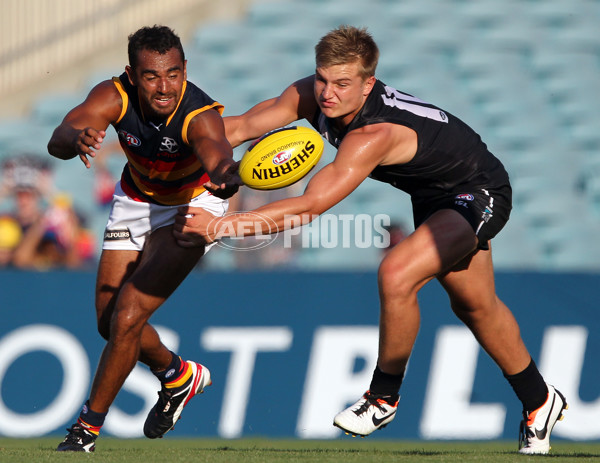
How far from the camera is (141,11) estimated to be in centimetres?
1230

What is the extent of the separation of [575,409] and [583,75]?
6.08 m

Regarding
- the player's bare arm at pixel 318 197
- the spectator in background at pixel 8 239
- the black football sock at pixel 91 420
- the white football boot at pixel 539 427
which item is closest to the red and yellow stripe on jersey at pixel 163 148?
the player's bare arm at pixel 318 197

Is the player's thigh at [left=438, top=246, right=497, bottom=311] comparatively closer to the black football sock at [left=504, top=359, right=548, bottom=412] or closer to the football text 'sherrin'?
the black football sock at [left=504, top=359, right=548, bottom=412]

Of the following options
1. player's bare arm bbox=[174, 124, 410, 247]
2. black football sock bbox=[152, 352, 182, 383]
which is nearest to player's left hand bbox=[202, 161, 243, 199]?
player's bare arm bbox=[174, 124, 410, 247]

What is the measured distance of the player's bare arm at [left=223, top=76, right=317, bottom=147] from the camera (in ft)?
18.8

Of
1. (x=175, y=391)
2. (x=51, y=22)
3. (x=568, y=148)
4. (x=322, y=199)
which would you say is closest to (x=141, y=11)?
(x=51, y=22)

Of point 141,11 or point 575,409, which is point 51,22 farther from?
point 575,409

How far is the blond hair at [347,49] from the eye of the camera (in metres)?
5.04

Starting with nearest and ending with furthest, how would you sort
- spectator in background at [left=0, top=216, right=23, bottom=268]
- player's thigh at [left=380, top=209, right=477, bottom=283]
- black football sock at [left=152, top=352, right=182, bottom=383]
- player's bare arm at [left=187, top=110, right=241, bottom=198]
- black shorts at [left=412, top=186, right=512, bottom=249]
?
player's bare arm at [left=187, top=110, right=241, bottom=198], player's thigh at [left=380, top=209, right=477, bottom=283], black shorts at [left=412, top=186, right=512, bottom=249], black football sock at [left=152, top=352, right=182, bottom=383], spectator in background at [left=0, top=216, right=23, bottom=268]

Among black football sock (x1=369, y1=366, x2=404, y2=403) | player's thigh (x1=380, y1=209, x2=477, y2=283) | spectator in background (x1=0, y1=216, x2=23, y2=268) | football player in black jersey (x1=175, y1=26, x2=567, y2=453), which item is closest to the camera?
football player in black jersey (x1=175, y1=26, x2=567, y2=453)

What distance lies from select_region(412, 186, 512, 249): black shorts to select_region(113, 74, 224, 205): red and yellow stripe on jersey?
1.36 m

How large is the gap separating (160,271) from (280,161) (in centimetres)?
108

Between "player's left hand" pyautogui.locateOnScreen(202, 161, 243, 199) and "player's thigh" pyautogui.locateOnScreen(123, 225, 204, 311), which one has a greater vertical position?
"player's left hand" pyautogui.locateOnScreen(202, 161, 243, 199)

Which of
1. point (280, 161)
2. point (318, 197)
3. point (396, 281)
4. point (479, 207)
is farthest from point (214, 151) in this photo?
point (479, 207)
